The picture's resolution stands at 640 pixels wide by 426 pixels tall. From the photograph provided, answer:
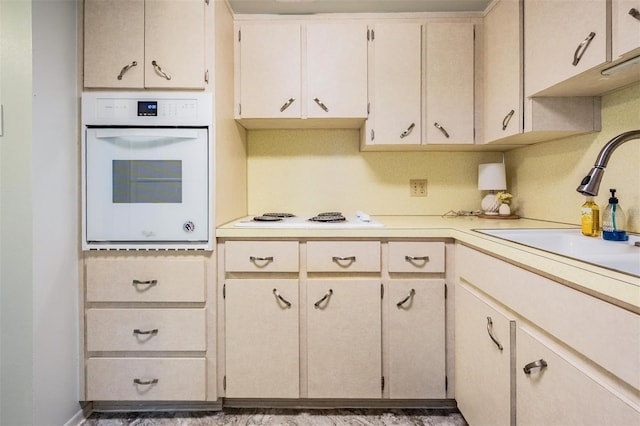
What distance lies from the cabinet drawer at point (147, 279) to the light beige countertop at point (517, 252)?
0.24 m

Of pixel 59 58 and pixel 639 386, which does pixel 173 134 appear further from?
pixel 639 386

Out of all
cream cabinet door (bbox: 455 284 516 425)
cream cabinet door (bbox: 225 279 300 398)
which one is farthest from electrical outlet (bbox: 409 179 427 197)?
cream cabinet door (bbox: 225 279 300 398)

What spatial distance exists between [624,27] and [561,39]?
0.26 metres

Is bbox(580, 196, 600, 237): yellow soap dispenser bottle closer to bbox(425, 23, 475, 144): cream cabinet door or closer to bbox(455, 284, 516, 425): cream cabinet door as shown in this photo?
bbox(455, 284, 516, 425): cream cabinet door

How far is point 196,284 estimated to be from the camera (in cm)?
147

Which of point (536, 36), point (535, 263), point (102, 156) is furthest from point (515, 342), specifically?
point (102, 156)

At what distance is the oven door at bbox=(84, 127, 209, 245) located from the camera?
147 centimetres

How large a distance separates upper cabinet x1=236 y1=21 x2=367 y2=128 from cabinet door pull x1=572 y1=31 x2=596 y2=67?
0.93 m

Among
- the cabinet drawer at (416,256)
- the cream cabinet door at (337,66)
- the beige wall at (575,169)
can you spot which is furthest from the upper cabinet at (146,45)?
the beige wall at (575,169)

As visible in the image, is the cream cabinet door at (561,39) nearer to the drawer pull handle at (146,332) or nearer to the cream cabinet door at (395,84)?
the cream cabinet door at (395,84)

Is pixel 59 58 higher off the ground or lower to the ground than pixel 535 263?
higher

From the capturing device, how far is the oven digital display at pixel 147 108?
1.47 metres

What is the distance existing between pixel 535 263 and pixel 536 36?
1.01 meters

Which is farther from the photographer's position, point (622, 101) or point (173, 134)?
point (173, 134)
